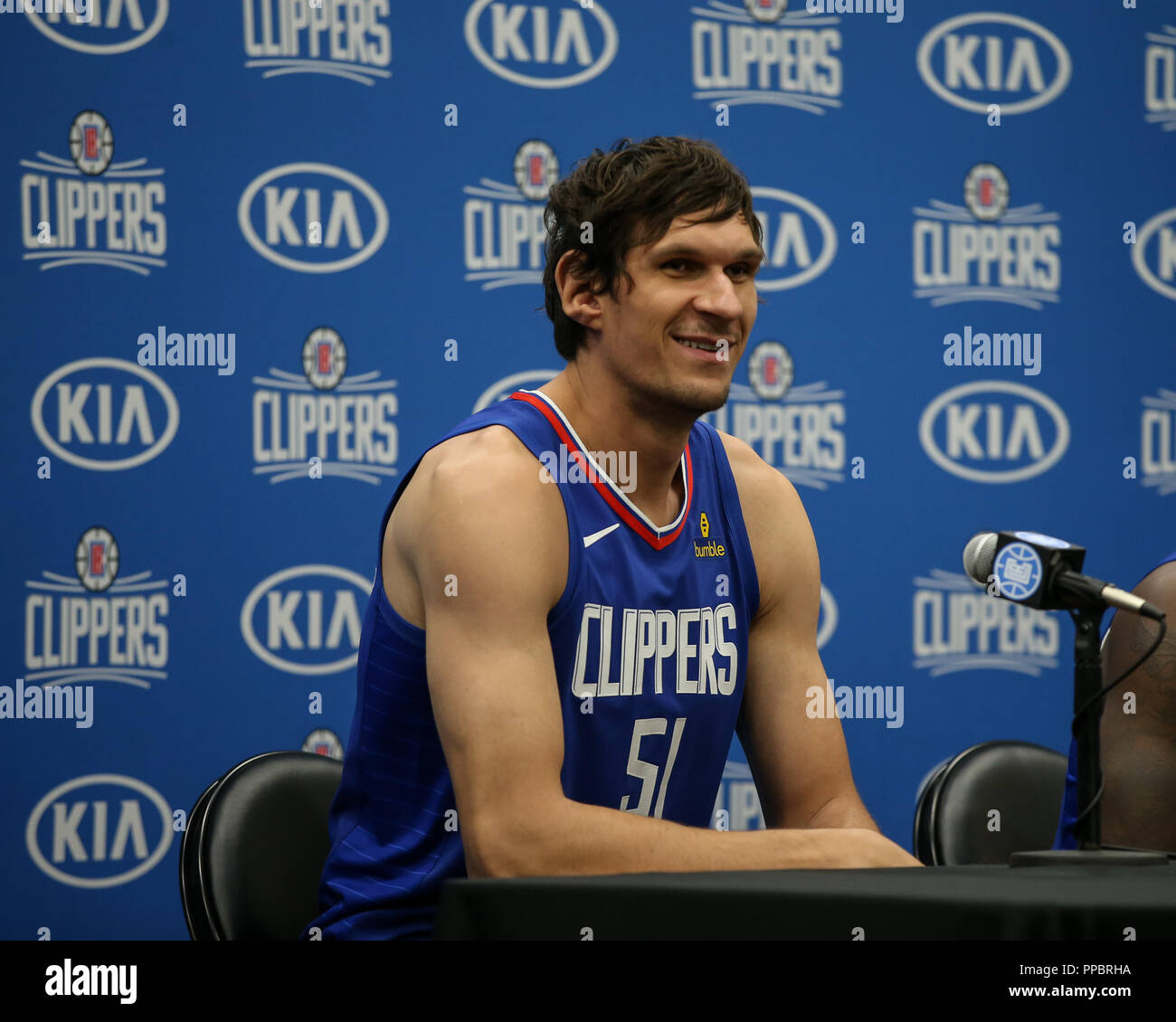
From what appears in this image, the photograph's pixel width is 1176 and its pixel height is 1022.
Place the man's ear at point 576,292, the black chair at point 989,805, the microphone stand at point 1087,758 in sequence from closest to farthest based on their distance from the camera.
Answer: the microphone stand at point 1087,758
the man's ear at point 576,292
the black chair at point 989,805

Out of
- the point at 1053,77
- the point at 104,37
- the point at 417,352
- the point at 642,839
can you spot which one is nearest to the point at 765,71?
the point at 1053,77

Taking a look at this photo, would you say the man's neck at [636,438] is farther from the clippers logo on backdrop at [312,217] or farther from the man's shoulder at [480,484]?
the clippers logo on backdrop at [312,217]

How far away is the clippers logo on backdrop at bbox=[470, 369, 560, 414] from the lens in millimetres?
3031

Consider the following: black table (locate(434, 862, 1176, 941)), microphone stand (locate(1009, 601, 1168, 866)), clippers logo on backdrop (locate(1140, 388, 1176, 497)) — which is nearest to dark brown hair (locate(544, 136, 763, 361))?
microphone stand (locate(1009, 601, 1168, 866))

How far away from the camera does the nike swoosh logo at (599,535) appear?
167 cm

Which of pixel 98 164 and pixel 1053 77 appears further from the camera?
pixel 1053 77

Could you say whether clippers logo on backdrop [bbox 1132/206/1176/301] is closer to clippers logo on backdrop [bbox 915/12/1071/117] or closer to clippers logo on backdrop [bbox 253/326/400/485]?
clippers logo on backdrop [bbox 915/12/1071/117]

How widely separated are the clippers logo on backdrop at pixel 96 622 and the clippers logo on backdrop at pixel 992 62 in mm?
2417

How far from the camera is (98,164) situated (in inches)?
114

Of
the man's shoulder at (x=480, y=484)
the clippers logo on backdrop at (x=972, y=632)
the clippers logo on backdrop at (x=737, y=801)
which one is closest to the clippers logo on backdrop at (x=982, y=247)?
the clippers logo on backdrop at (x=972, y=632)

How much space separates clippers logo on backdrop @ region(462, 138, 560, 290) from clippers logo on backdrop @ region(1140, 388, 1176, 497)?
1.70 m

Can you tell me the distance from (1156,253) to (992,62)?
689 mm

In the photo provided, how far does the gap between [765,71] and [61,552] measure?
2153 millimetres
